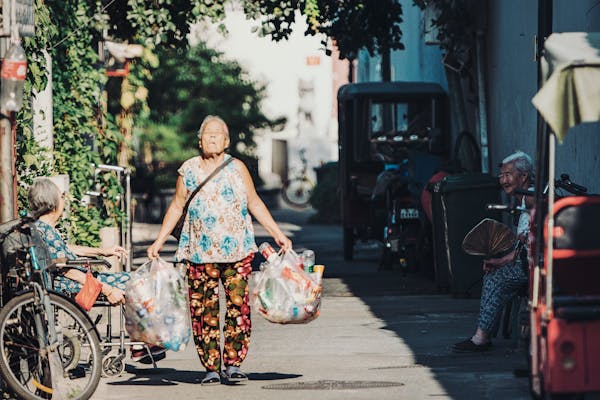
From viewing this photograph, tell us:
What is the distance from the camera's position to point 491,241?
1196cm

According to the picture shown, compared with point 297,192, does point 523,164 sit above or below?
above

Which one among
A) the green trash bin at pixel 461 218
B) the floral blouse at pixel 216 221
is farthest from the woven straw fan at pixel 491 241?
the green trash bin at pixel 461 218

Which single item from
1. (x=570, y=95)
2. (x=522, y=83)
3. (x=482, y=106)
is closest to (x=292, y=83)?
(x=482, y=106)

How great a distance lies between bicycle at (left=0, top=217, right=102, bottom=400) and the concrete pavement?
0.77m

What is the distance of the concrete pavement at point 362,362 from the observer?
33.3 ft

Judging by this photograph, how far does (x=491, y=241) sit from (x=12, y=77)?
14.0 ft

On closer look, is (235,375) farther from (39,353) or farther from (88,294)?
(39,353)

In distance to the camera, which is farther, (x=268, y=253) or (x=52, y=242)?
(x=268, y=253)

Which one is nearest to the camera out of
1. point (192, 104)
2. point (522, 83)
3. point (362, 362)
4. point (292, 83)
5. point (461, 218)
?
point (362, 362)

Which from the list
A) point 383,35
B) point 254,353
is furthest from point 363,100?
point 254,353

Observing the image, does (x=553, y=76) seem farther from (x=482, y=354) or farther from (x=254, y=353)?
(x=254, y=353)

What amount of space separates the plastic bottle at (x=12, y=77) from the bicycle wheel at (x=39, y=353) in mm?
1106

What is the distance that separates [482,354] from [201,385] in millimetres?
2238

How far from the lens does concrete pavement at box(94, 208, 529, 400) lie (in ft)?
33.3
